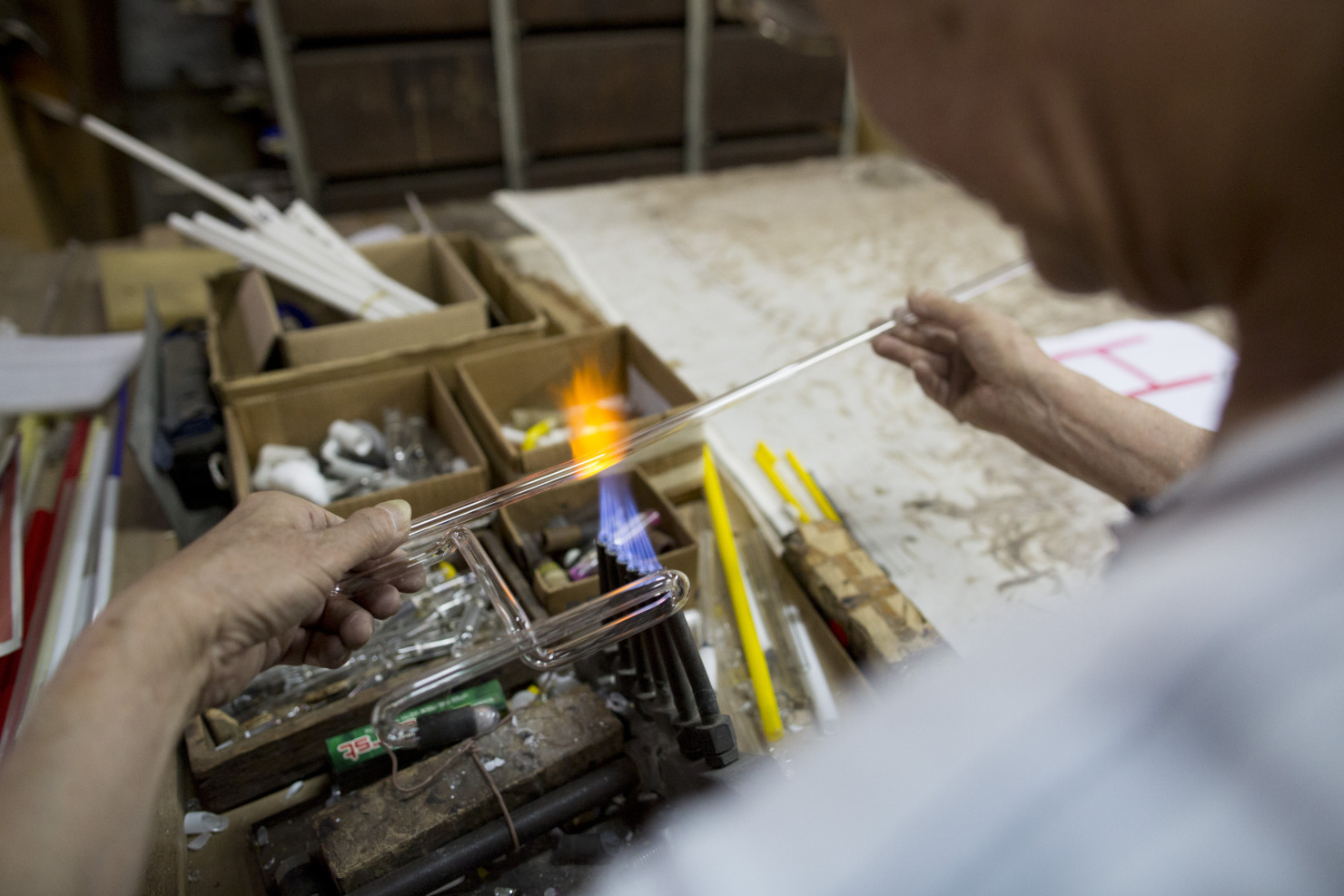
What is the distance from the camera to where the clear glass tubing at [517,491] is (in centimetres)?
76

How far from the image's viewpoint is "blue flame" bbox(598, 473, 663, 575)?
0.83 meters

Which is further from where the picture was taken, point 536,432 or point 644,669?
point 536,432

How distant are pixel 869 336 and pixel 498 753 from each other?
2.56ft

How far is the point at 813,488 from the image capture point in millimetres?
1280

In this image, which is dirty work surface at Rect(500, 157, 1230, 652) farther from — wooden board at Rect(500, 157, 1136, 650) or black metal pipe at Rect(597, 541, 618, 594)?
black metal pipe at Rect(597, 541, 618, 594)

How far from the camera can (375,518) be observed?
0.71m

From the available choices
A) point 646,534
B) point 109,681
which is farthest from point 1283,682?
point 646,534

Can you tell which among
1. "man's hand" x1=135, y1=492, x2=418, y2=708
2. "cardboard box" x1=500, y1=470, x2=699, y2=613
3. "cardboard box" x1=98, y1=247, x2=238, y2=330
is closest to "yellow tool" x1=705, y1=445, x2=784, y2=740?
"cardboard box" x1=500, y1=470, x2=699, y2=613

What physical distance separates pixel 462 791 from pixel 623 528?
368 millimetres

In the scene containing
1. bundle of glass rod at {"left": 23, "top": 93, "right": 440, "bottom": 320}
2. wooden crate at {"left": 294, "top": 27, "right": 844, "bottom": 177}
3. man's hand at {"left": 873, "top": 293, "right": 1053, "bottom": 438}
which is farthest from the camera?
wooden crate at {"left": 294, "top": 27, "right": 844, "bottom": 177}

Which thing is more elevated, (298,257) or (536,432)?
(298,257)

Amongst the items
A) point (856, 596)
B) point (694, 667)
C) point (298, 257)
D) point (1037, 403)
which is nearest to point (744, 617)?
point (856, 596)

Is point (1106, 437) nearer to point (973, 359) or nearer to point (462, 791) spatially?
point (973, 359)

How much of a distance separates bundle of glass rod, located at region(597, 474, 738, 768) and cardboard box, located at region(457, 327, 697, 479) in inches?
17.7
